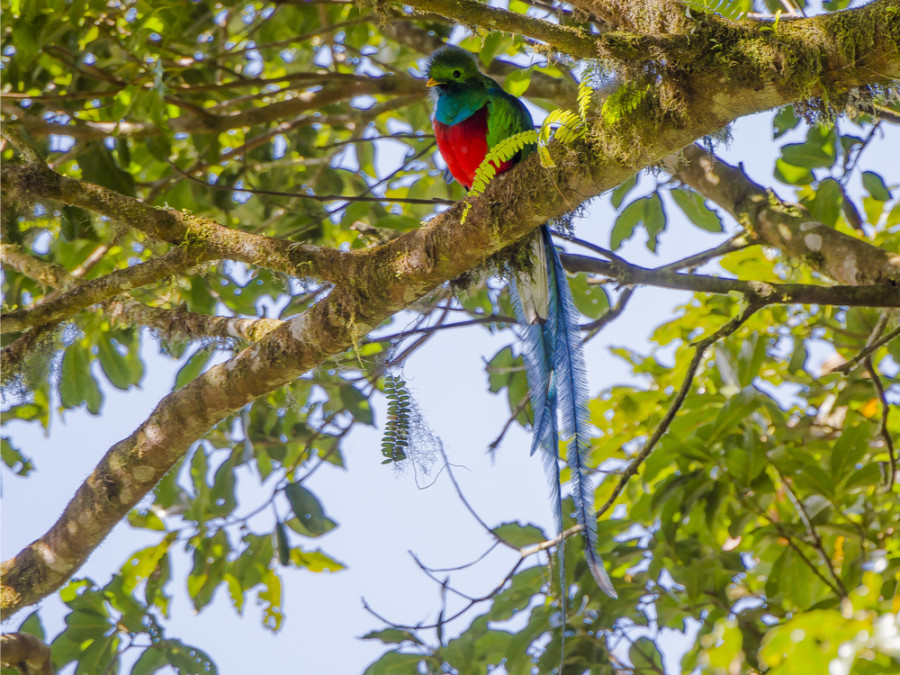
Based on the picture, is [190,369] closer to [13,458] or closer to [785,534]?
[13,458]

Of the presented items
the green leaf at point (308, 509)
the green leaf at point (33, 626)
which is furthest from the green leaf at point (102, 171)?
the green leaf at point (33, 626)

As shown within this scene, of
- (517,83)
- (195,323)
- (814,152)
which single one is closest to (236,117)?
(195,323)

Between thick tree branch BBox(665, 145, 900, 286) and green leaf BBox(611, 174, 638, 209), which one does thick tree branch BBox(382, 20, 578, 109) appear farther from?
thick tree branch BBox(665, 145, 900, 286)

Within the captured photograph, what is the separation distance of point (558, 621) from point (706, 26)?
6.40ft

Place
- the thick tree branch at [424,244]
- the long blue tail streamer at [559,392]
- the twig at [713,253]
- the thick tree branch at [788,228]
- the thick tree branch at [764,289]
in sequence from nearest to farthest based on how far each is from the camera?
the thick tree branch at [424,244]
the long blue tail streamer at [559,392]
the thick tree branch at [764,289]
the thick tree branch at [788,228]
the twig at [713,253]

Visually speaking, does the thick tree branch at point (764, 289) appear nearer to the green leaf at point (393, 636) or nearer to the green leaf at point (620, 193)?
the green leaf at point (620, 193)

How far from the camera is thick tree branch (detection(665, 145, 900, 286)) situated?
7.64ft

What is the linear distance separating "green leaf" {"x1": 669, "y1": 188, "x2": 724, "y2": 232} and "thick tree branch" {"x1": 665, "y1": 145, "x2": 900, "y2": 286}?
4.8 inches

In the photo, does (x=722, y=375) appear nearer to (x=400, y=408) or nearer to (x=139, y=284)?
(x=400, y=408)

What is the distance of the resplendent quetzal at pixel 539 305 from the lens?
1995mm

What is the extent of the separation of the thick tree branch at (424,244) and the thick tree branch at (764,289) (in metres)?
0.71

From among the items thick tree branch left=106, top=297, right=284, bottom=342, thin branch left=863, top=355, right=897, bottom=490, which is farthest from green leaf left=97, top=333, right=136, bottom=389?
thin branch left=863, top=355, right=897, bottom=490

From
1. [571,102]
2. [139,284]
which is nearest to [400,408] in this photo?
[139,284]

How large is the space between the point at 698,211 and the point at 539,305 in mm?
Result: 1177
